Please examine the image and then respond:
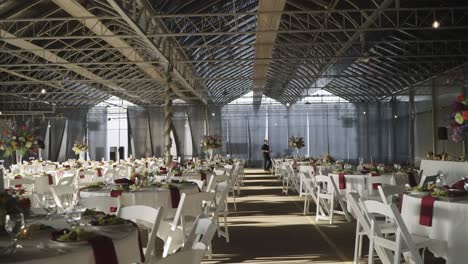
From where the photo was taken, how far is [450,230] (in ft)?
15.5

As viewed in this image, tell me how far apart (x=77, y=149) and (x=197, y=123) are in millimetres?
14098

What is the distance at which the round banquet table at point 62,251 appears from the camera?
2699 millimetres

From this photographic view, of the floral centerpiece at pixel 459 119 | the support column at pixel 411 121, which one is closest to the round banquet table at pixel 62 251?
the floral centerpiece at pixel 459 119

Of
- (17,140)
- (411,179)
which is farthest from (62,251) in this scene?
(17,140)

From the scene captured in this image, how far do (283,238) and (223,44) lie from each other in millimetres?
12747

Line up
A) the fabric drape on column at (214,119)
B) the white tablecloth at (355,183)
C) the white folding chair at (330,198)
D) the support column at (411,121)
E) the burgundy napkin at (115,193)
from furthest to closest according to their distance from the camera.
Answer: the fabric drape on column at (214,119) < the support column at (411,121) < the white tablecloth at (355,183) < the white folding chair at (330,198) < the burgundy napkin at (115,193)

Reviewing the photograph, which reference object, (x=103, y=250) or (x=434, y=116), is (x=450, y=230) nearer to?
(x=103, y=250)

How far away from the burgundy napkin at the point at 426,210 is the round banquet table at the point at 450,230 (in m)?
0.04

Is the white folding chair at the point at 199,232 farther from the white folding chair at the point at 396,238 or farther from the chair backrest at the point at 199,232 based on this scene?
the white folding chair at the point at 396,238

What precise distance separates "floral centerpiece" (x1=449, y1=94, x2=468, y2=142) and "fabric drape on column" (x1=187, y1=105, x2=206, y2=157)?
26794mm

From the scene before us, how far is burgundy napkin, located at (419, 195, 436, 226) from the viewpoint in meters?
4.97

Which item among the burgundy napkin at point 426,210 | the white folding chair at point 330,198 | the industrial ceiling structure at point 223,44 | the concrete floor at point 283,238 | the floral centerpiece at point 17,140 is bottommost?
the concrete floor at point 283,238

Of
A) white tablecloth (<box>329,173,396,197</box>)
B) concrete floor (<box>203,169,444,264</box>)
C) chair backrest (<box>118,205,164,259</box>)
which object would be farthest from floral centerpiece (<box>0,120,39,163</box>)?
chair backrest (<box>118,205,164,259</box>)

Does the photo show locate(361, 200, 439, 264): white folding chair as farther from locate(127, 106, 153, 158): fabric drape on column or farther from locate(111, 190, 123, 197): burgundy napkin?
locate(127, 106, 153, 158): fabric drape on column
